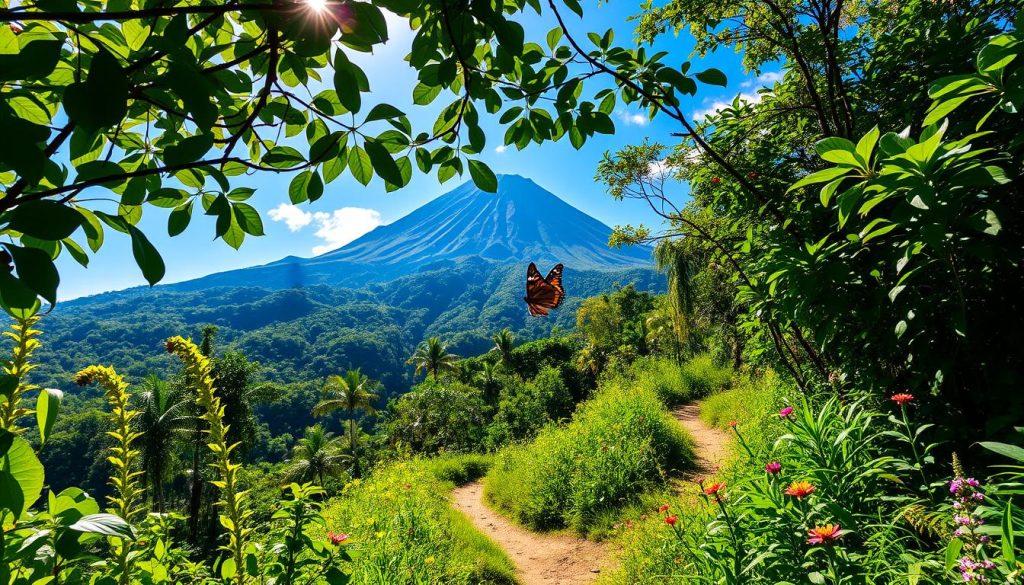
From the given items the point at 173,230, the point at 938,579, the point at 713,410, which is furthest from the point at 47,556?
the point at 713,410

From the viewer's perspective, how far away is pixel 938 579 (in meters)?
1.63

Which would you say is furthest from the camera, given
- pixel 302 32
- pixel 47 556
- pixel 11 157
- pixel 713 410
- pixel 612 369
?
pixel 612 369

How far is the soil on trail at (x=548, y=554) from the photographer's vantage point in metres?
5.02

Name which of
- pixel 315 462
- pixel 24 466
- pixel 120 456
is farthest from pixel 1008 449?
pixel 315 462

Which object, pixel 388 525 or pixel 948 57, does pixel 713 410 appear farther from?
pixel 948 57

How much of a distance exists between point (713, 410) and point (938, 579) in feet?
25.1

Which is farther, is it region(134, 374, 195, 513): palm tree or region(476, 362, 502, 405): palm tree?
region(476, 362, 502, 405): palm tree

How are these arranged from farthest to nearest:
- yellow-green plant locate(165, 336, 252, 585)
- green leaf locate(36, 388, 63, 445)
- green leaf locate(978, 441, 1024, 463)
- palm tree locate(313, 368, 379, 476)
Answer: palm tree locate(313, 368, 379, 476) < yellow-green plant locate(165, 336, 252, 585) < green leaf locate(978, 441, 1024, 463) < green leaf locate(36, 388, 63, 445)

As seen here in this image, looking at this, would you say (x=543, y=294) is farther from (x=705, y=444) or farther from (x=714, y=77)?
(x=714, y=77)

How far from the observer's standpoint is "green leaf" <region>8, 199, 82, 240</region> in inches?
16.9

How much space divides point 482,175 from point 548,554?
6262 millimetres

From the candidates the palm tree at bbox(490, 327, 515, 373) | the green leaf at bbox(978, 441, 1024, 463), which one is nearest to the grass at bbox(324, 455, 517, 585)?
the green leaf at bbox(978, 441, 1024, 463)

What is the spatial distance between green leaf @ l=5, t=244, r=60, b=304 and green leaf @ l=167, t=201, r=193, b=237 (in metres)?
0.46

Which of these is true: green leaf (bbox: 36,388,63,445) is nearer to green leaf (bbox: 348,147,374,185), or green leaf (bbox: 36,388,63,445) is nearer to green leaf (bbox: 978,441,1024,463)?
green leaf (bbox: 348,147,374,185)
